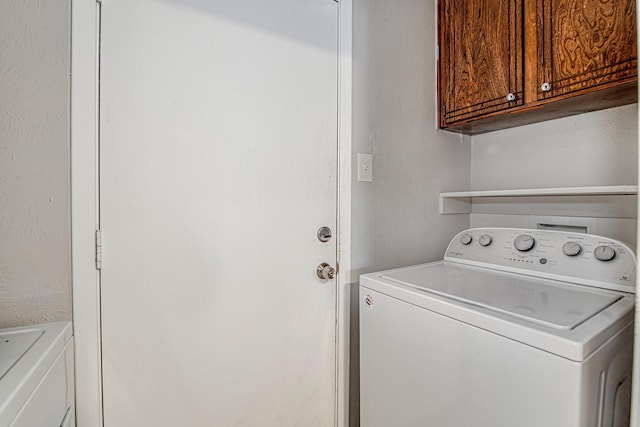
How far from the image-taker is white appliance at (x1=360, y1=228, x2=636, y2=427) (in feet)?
2.14

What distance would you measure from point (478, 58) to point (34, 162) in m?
1.65

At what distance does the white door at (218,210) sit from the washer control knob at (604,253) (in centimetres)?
91

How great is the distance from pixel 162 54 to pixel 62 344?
0.86 metres

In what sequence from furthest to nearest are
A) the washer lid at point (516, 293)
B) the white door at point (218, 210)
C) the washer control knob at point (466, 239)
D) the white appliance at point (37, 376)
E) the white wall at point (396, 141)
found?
the washer control knob at point (466, 239) < the white wall at point (396, 141) < the white door at point (218, 210) < the washer lid at point (516, 293) < the white appliance at point (37, 376)

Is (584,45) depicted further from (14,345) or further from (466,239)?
(14,345)

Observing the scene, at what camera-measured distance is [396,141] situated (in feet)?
4.58

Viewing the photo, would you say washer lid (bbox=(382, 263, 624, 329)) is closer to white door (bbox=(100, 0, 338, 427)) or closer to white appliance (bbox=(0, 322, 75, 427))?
white door (bbox=(100, 0, 338, 427))

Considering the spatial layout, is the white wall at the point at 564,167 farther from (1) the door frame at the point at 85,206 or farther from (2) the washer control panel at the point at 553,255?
(1) the door frame at the point at 85,206

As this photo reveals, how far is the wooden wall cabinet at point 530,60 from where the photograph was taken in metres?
1.00

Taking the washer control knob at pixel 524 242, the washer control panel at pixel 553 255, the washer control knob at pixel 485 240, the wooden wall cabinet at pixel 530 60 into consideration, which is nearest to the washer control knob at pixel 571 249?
the washer control panel at pixel 553 255

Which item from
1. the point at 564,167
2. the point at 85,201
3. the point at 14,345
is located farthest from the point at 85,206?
the point at 564,167

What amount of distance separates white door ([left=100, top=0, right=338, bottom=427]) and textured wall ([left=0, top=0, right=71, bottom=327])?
0.09 meters

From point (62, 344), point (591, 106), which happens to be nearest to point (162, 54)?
point (62, 344)

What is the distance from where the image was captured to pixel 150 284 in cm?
95
